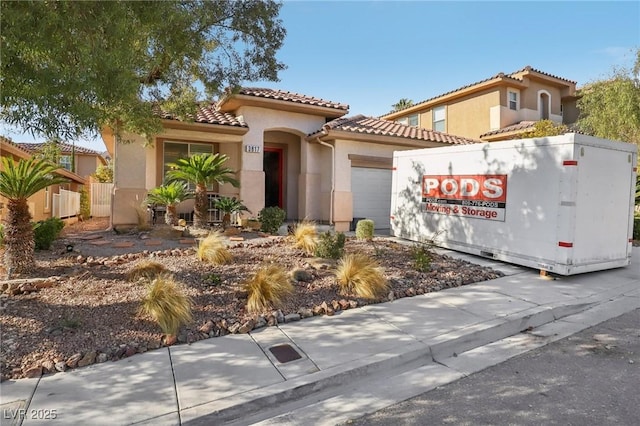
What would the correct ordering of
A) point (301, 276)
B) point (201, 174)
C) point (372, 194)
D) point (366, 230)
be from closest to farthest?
point (301, 276) → point (201, 174) → point (366, 230) → point (372, 194)

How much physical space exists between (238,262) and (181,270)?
3.68 feet

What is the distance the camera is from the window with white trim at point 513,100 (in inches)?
790

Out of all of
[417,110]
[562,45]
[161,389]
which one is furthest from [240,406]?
[417,110]

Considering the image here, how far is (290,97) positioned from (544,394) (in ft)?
40.2

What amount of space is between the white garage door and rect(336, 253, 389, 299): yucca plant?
8.15 metres

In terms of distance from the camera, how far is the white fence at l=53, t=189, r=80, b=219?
54.3 feet

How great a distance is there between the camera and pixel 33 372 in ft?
12.1

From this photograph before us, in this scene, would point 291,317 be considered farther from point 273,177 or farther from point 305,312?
point 273,177

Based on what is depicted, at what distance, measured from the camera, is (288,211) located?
15773mm

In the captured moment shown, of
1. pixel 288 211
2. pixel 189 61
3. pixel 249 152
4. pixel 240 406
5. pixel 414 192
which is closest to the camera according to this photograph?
pixel 240 406

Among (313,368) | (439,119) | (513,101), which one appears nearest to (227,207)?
(313,368)

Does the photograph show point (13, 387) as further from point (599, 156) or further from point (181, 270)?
point (599, 156)

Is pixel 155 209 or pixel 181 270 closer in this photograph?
pixel 181 270

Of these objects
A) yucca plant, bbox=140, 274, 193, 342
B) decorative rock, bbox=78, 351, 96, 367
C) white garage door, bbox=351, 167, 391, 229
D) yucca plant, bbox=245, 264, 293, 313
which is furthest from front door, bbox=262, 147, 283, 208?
decorative rock, bbox=78, 351, 96, 367
